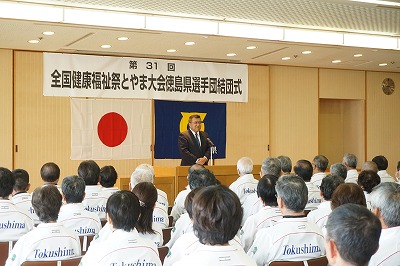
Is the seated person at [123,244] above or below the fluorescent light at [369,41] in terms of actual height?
below

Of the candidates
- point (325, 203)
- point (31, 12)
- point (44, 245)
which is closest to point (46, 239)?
point (44, 245)

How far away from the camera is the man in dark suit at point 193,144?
29.0ft

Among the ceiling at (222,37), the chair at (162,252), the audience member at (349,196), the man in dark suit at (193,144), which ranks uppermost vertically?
the ceiling at (222,37)

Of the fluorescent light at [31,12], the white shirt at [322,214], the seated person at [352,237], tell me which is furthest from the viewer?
the fluorescent light at [31,12]

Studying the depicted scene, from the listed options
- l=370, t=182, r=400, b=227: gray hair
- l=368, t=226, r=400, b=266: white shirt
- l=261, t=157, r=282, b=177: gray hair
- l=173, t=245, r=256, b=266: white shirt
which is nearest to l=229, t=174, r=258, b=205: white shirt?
l=261, t=157, r=282, b=177: gray hair

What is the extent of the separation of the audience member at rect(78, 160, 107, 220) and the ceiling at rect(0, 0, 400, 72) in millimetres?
2284

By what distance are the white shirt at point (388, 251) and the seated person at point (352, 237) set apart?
106cm

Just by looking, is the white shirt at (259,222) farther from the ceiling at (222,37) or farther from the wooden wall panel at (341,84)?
the wooden wall panel at (341,84)

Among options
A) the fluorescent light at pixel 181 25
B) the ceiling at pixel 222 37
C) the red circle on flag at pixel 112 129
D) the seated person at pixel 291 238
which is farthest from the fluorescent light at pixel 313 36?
the seated person at pixel 291 238

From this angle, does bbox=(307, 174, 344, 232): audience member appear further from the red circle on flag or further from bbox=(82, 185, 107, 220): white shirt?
the red circle on flag

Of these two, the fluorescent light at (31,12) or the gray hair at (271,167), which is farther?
the fluorescent light at (31,12)

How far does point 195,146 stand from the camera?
8977mm

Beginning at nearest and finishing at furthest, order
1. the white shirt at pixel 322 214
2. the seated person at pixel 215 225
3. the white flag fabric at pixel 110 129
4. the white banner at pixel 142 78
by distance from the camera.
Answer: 1. the seated person at pixel 215 225
2. the white shirt at pixel 322 214
3. the white banner at pixel 142 78
4. the white flag fabric at pixel 110 129

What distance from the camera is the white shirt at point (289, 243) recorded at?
3467mm
